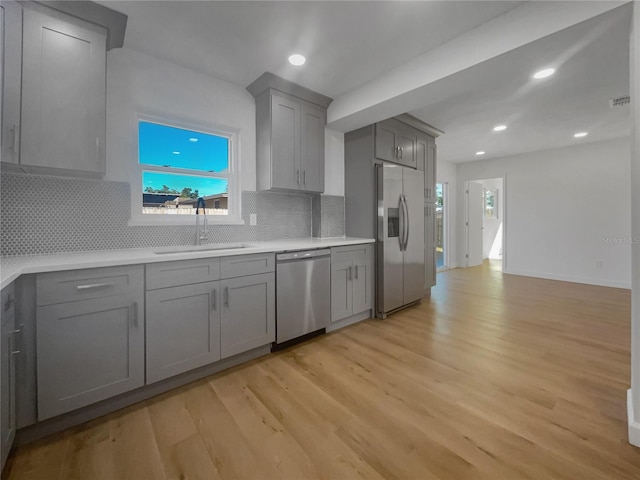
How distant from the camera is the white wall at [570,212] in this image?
4.68m

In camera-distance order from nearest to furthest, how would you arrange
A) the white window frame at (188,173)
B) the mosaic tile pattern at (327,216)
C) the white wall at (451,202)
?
the white window frame at (188,173) → the mosaic tile pattern at (327,216) → the white wall at (451,202)

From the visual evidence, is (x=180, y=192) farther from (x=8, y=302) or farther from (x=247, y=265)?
(x=8, y=302)

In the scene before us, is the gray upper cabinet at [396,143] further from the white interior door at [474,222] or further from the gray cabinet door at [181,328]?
the white interior door at [474,222]

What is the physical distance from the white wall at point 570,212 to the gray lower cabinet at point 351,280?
4445 mm

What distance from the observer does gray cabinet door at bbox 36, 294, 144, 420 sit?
145 centimetres

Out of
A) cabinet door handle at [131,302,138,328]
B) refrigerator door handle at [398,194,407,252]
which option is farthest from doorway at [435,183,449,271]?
cabinet door handle at [131,302,138,328]

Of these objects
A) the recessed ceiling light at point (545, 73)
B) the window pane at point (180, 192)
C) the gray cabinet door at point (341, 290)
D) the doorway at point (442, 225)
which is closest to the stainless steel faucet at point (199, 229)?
the window pane at point (180, 192)

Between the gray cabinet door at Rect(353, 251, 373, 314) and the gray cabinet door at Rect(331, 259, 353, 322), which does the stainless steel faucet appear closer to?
the gray cabinet door at Rect(331, 259, 353, 322)

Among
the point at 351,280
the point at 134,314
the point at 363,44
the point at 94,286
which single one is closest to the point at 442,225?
the point at 351,280

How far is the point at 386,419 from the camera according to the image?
162cm

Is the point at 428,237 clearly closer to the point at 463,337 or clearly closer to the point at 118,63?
the point at 463,337

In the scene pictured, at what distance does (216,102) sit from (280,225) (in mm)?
1423

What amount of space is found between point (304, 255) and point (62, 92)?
205 centimetres

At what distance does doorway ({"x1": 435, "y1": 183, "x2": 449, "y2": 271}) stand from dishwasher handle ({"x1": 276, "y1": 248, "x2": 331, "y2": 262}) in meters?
4.60
